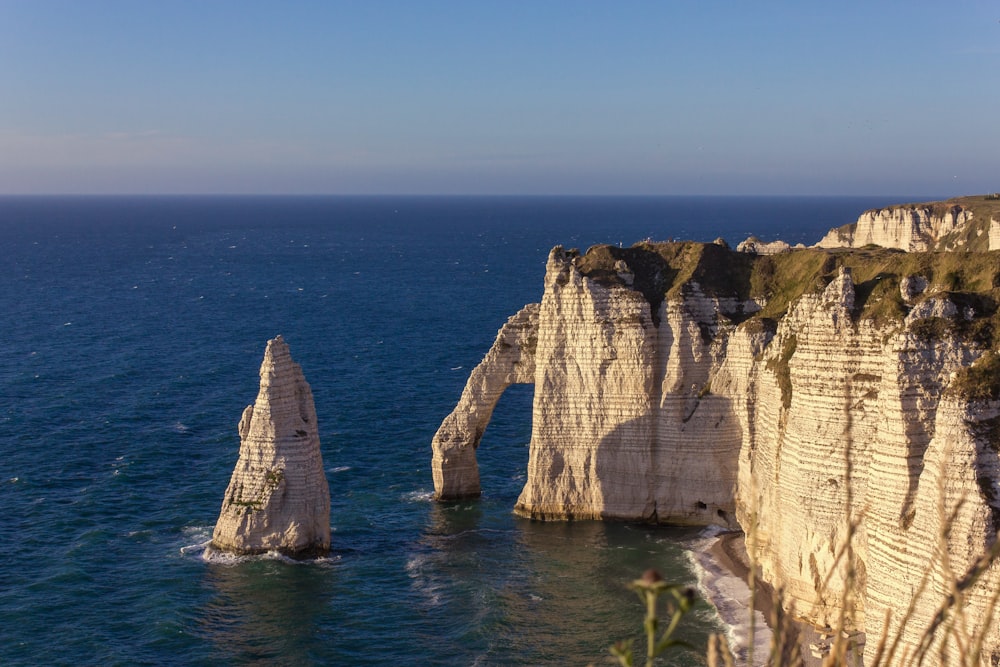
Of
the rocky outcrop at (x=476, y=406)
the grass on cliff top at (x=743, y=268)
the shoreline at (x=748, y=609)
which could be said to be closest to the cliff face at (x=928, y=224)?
the grass on cliff top at (x=743, y=268)

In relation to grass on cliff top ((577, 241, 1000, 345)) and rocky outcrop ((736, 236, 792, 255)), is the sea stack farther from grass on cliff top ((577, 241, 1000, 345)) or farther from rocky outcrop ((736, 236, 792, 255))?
rocky outcrop ((736, 236, 792, 255))

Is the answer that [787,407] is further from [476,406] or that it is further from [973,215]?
[973,215]

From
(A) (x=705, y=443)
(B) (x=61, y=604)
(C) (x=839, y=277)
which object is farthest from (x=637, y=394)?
(B) (x=61, y=604)

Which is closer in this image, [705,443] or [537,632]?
[537,632]

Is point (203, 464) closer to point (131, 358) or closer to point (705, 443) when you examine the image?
point (705, 443)

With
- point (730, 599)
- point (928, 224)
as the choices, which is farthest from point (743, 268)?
point (928, 224)

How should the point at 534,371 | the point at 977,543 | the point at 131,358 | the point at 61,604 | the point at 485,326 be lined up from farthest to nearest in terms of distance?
the point at 485,326, the point at 131,358, the point at 534,371, the point at 61,604, the point at 977,543
